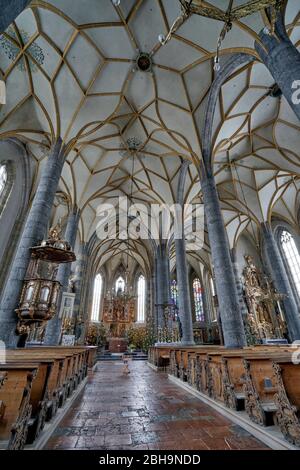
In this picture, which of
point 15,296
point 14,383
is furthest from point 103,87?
point 14,383

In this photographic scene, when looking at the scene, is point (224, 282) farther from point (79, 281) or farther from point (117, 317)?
point (117, 317)

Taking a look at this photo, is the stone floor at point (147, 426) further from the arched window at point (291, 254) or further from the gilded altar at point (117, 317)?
the gilded altar at point (117, 317)

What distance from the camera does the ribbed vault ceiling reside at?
7402 mm

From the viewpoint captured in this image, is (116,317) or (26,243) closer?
(26,243)

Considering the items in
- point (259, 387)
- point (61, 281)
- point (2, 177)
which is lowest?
point (259, 387)

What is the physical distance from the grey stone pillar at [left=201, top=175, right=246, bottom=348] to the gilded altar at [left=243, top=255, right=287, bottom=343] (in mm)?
8708

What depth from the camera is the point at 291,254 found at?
51.9 ft

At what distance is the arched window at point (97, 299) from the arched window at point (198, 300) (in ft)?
40.5

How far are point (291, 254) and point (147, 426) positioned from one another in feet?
54.7

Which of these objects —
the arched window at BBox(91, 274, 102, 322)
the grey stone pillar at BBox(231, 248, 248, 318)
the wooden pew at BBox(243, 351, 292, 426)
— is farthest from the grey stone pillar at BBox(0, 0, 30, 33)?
the arched window at BBox(91, 274, 102, 322)

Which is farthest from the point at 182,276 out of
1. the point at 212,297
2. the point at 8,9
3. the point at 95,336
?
the point at 212,297

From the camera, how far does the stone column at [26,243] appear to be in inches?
218

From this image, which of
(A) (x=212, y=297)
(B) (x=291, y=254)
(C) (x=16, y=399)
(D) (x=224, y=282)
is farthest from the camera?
(A) (x=212, y=297)

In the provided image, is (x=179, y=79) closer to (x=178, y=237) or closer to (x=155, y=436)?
(x=178, y=237)
